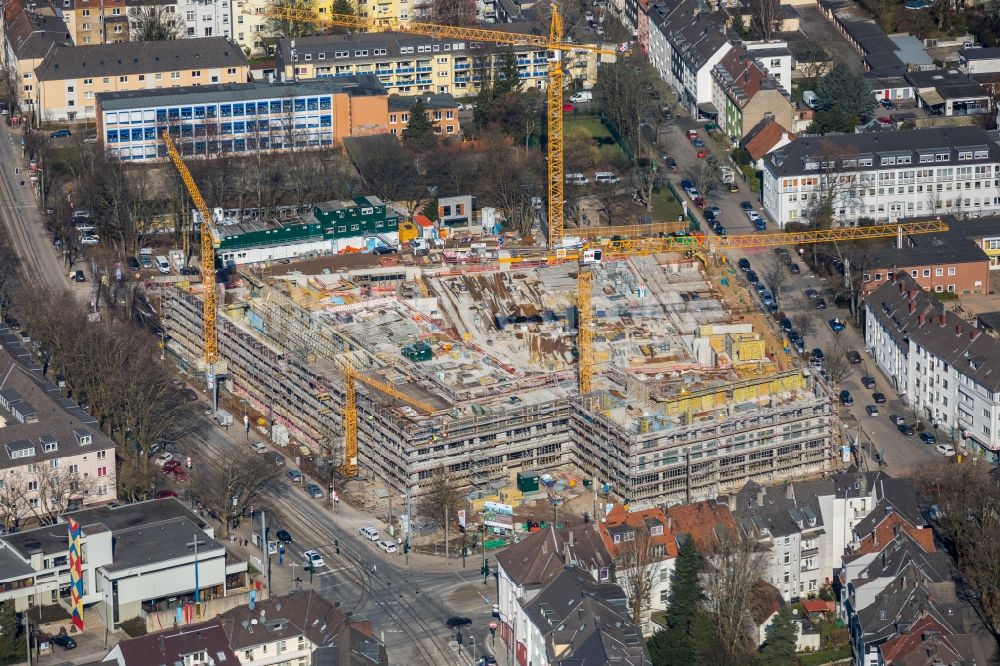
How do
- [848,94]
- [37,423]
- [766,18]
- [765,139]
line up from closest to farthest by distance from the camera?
[37,423], [765,139], [848,94], [766,18]

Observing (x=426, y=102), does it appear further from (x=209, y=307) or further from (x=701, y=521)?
(x=701, y=521)

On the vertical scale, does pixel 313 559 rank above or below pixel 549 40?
below

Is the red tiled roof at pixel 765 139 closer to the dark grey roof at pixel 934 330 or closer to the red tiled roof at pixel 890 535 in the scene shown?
the dark grey roof at pixel 934 330

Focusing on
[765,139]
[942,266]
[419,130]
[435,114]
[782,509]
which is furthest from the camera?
[435,114]

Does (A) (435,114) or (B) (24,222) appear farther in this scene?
(A) (435,114)

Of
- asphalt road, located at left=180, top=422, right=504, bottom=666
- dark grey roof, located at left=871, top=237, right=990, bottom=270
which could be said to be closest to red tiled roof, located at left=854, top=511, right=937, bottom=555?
asphalt road, located at left=180, top=422, right=504, bottom=666

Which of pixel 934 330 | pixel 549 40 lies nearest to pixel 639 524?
pixel 934 330

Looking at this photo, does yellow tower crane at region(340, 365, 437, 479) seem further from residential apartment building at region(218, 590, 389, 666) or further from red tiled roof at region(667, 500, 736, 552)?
residential apartment building at region(218, 590, 389, 666)

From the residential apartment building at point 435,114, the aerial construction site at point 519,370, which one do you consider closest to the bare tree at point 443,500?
the aerial construction site at point 519,370
